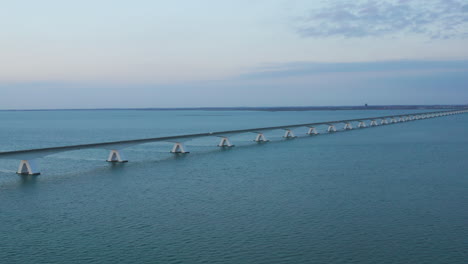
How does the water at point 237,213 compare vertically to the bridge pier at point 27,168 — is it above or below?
below

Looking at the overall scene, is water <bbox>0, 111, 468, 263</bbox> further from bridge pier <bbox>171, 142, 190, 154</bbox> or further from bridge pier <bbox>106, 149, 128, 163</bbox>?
bridge pier <bbox>171, 142, 190, 154</bbox>

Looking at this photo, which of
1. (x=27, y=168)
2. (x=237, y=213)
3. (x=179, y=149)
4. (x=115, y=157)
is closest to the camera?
(x=237, y=213)

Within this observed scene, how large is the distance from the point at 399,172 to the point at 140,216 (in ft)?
82.5

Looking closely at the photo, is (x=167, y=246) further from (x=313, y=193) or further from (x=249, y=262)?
(x=313, y=193)

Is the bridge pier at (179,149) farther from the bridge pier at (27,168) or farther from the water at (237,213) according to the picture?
the bridge pier at (27,168)

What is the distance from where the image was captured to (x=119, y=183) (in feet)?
115

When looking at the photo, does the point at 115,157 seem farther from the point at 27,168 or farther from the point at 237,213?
the point at 237,213

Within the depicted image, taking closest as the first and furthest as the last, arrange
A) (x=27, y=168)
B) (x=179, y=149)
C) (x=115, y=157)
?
(x=27, y=168), (x=115, y=157), (x=179, y=149)

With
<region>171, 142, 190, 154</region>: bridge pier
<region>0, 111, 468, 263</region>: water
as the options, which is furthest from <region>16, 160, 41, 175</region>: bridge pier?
<region>171, 142, 190, 154</region>: bridge pier

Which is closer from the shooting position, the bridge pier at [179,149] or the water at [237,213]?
the water at [237,213]

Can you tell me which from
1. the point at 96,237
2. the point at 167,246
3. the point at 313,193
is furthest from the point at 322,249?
the point at 313,193

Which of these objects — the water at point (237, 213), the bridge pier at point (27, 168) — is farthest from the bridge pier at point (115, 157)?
the bridge pier at point (27, 168)

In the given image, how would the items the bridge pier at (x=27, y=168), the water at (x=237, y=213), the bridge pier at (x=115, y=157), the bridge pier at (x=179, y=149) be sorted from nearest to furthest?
the water at (x=237, y=213), the bridge pier at (x=27, y=168), the bridge pier at (x=115, y=157), the bridge pier at (x=179, y=149)

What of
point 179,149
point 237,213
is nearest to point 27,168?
point 179,149
